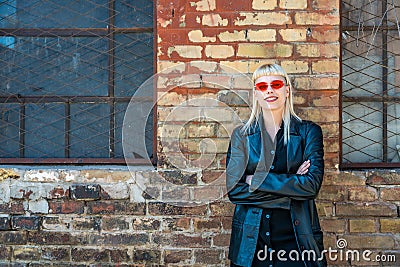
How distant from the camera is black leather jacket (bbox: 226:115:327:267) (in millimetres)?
2889

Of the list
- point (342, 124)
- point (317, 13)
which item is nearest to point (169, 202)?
point (342, 124)

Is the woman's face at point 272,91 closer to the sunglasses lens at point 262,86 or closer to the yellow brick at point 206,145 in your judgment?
the sunglasses lens at point 262,86

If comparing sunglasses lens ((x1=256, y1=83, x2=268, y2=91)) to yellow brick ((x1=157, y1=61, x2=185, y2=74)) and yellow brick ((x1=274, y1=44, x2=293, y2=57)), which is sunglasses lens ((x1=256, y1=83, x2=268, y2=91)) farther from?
yellow brick ((x1=157, y1=61, x2=185, y2=74))

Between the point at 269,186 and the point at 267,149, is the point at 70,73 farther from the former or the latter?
the point at 269,186

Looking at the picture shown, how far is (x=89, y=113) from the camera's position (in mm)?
4000

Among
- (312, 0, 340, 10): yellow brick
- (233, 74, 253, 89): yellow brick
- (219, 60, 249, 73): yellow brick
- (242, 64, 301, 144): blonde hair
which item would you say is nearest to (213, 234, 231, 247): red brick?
(242, 64, 301, 144): blonde hair

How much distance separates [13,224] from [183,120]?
141 cm

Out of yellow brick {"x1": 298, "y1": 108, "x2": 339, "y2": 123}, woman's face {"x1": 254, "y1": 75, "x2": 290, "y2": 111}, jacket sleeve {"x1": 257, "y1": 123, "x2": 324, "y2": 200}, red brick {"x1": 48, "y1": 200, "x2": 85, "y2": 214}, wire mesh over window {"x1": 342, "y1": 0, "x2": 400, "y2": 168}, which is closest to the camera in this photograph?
jacket sleeve {"x1": 257, "y1": 123, "x2": 324, "y2": 200}

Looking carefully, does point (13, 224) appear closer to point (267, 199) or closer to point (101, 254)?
point (101, 254)

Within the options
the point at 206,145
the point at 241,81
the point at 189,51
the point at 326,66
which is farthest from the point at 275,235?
the point at 189,51

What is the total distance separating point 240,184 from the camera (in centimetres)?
297

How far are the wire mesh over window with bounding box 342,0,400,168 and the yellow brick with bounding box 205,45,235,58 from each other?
90 cm

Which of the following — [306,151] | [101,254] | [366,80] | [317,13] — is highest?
[317,13]

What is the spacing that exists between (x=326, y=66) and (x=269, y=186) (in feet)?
3.76
